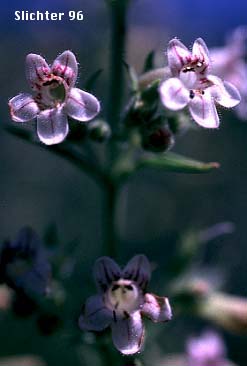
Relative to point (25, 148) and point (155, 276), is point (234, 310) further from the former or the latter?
point (25, 148)

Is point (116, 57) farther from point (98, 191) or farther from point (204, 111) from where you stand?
point (98, 191)

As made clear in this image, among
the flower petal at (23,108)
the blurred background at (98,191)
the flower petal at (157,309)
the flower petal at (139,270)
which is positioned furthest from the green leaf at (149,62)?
the blurred background at (98,191)

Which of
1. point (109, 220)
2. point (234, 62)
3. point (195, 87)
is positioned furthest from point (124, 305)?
point (234, 62)

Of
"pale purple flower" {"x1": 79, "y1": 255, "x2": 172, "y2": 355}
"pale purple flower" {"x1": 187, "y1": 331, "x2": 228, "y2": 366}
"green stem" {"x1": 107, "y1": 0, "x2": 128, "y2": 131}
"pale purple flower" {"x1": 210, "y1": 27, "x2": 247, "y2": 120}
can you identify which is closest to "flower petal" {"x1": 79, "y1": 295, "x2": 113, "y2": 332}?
"pale purple flower" {"x1": 79, "y1": 255, "x2": 172, "y2": 355}

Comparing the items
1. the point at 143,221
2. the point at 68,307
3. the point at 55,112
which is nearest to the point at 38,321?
the point at 68,307

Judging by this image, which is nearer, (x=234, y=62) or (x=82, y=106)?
(x=82, y=106)

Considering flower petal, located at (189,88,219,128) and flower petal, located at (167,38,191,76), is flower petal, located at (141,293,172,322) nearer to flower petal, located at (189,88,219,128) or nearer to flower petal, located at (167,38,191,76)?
flower petal, located at (189,88,219,128)
